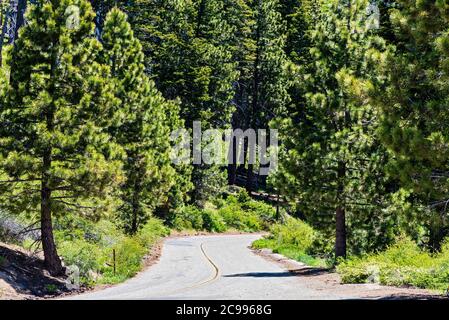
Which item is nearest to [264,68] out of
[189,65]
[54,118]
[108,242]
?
[189,65]

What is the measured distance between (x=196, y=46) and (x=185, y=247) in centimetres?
2524

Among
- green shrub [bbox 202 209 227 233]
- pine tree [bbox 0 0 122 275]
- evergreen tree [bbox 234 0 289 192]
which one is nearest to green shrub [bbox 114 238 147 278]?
pine tree [bbox 0 0 122 275]

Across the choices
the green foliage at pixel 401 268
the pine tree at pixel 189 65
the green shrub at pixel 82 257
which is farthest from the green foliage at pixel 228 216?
the green foliage at pixel 401 268

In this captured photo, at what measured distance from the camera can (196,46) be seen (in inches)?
2104

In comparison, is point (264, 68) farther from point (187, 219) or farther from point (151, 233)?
point (151, 233)

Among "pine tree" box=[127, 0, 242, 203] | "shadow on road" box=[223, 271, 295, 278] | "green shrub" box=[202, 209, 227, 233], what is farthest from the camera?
"pine tree" box=[127, 0, 242, 203]

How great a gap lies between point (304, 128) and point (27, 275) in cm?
1160

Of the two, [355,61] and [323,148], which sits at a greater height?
[355,61]

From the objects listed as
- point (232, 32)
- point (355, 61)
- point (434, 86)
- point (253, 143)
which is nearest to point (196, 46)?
point (232, 32)

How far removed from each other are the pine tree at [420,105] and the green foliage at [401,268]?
116 inches

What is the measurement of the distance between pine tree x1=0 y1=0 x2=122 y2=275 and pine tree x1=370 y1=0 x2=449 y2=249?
9.06 meters

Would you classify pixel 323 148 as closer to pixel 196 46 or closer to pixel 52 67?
pixel 52 67

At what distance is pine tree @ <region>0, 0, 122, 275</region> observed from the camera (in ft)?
56.8

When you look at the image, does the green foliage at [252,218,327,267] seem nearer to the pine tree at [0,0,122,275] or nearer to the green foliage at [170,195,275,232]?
the green foliage at [170,195,275,232]
